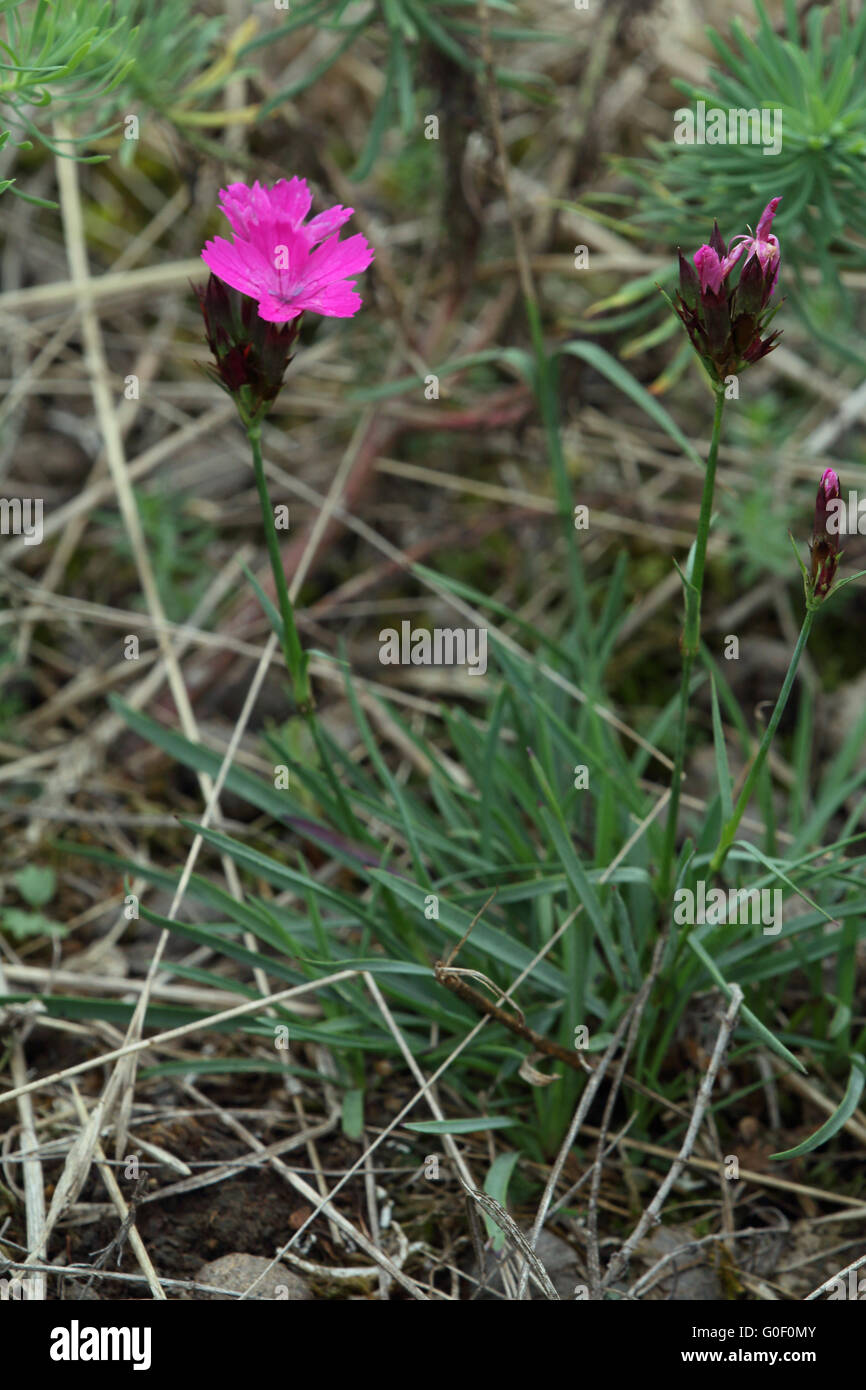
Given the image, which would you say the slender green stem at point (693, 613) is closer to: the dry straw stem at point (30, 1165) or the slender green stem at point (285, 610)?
the slender green stem at point (285, 610)

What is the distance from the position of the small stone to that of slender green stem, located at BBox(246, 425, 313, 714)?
27.9 inches

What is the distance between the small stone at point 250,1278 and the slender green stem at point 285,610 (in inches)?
27.9

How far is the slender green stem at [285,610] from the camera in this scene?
1.35 metres

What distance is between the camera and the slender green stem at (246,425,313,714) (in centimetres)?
135

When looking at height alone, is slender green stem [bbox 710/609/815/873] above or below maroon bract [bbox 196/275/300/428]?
below

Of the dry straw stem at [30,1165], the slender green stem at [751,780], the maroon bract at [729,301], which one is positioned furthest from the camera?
the dry straw stem at [30,1165]

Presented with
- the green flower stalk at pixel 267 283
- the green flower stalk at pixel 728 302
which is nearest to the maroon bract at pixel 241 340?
the green flower stalk at pixel 267 283

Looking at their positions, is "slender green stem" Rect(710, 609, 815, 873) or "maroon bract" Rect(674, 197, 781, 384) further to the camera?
"slender green stem" Rect(710, 609, 815, 873)

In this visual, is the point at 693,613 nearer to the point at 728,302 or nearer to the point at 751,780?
the point at 751,780

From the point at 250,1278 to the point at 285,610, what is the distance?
84cm

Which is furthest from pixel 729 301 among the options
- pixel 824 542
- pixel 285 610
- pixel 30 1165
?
pixel 30 1165

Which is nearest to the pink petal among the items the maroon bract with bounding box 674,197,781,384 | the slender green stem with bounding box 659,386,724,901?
the maroon bract with bounding box 674,197,781,384

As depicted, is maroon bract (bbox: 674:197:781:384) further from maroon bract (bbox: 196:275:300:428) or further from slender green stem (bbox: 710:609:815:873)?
maroon bract (bbox: 196:275:300:428)

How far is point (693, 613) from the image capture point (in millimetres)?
1410
